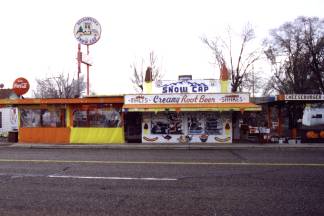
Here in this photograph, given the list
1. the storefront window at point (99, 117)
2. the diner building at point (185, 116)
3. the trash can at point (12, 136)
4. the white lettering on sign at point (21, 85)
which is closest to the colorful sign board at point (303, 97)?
the diner building at point (185, 116)

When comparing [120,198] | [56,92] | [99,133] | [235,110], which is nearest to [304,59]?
[235,110]

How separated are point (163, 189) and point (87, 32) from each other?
22.8 m

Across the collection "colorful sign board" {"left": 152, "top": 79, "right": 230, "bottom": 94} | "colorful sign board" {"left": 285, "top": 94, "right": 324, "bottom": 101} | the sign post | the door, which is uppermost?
the sign post

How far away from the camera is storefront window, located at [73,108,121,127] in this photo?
23.5m

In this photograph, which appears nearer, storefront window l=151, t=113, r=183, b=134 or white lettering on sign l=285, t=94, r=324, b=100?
white lettering on sign l=285, t=94, r=324, b=100

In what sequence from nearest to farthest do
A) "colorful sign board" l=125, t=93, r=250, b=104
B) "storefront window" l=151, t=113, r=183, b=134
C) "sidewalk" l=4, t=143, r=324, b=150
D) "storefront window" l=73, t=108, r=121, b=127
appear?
1. "sidewalk" l=4, t=143, r=324, b=150
2. "colorful sign board" l=125, t=93, r=250, b=104
3. "storefront window" l=151, t=113, r=183, b=134
4. "storefront window" l=73, t=108, r=121, b=127

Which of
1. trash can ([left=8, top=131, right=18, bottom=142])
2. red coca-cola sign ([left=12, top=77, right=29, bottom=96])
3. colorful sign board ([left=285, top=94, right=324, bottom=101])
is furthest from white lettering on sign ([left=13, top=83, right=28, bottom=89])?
colorful sign board ([left=285, top=94, right=324, bottom=101])

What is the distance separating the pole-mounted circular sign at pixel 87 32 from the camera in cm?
2894

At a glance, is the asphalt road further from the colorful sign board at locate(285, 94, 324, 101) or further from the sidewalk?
the colorful sign board at locate(285, 94, 324, 101)

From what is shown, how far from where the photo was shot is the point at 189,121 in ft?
75.5

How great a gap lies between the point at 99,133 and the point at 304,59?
113 feet

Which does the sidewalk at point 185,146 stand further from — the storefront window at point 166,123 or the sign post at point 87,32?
the sign post at point 87,32

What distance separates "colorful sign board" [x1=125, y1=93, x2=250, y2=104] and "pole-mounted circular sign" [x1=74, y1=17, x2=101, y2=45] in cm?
815

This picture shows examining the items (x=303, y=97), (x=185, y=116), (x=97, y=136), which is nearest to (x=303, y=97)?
(x=303, y=97)
